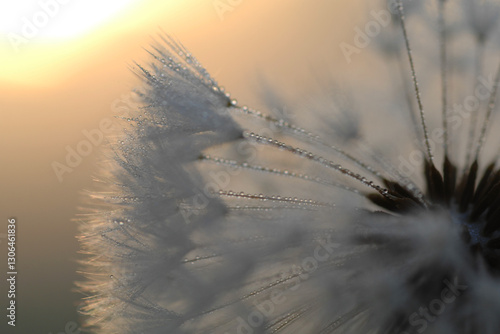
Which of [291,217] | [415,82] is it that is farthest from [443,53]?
[291,217]

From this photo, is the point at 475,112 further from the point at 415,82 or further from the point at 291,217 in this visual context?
the point at 291,217

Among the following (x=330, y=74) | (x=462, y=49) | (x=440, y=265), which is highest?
(x=330, y=74)

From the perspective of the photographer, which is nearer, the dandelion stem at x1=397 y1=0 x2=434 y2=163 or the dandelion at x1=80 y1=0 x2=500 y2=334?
the dandelion at x1=80 y1=0 x2=500 y2=334

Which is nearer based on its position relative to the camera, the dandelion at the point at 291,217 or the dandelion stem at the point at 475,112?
the dandelion at the point at 291,217

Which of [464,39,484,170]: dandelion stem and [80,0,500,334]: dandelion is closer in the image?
[80,0,500,334]: dandelion

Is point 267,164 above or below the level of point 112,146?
below

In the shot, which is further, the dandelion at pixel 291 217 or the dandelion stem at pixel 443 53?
the dandelion stem at pixel 443 53

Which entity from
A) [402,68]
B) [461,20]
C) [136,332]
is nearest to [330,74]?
[402,68]

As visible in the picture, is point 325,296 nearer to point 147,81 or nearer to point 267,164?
point 267,164
